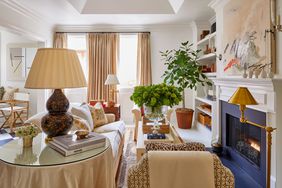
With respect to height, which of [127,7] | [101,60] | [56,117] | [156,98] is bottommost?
[56,117]

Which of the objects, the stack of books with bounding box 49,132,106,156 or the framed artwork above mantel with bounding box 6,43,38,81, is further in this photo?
the framed artwork above mantel with bounding box 6,43,38,81

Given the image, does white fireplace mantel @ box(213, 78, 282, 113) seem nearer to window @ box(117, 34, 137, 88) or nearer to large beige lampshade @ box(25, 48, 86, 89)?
large beige lampshade @ box(25, 48, 86, 89)

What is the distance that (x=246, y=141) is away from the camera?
117 inches

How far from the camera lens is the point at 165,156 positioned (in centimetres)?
133

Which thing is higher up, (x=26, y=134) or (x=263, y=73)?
(x=263, y=73)

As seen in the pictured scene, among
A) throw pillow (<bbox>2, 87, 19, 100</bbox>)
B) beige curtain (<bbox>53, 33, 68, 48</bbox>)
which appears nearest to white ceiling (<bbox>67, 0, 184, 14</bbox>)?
beige curtain (<bbox>53, 33, 68, 48</bbox>)

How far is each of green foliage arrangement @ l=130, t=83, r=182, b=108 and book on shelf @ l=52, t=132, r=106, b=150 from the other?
1039 mm

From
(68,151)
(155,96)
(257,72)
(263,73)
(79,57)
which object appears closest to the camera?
(68,151)

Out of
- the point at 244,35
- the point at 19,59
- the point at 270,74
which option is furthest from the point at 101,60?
the point at 270,74

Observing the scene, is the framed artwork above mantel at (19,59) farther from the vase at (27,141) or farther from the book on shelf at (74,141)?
the book on shelf at (74,141)

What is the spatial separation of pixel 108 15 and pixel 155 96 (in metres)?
2.88

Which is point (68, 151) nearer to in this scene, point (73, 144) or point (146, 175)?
point (73, 144)

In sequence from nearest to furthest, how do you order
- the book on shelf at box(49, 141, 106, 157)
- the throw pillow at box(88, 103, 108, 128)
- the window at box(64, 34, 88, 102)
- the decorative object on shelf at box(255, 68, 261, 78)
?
1. the book on shelf at box(49, 141, 106, 157)
2. the decorative object on shelf at box(255, 68, 261, 78)
3. the throw pillow at box(88, 103, 108, 128)
4. the window at box(64, 34, 88, 102)

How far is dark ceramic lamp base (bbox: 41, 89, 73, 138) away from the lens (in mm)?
1630
